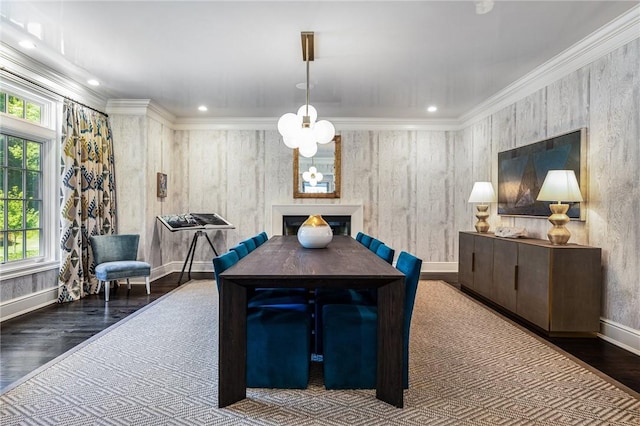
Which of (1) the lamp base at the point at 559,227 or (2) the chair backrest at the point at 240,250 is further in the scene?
(1) the lamp base at the point at 559,227

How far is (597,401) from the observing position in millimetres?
1963

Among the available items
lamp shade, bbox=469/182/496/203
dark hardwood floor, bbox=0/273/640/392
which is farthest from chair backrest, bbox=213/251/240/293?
lamp shade, bbox=469/182/496/203

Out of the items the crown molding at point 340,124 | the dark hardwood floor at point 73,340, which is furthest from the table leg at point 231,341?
the crown molding at point 340,124

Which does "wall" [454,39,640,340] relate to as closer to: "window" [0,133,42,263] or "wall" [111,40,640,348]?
"wall" [111,40,640,348]

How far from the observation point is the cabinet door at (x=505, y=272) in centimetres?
353

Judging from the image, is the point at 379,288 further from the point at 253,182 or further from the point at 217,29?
the point at 253,182

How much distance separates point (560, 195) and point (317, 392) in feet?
8.74

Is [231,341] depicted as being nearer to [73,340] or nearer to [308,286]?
[308,286]

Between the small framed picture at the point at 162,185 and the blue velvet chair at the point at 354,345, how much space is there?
170 inches

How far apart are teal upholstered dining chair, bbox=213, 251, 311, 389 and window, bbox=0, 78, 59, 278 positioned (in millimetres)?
2915

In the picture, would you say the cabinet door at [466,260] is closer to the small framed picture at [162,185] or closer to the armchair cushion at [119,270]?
the armchair cushion at [119,270]

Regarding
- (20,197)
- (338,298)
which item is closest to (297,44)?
(338,298)

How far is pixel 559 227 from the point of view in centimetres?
317

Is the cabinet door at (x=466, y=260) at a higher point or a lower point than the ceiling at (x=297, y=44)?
lower
